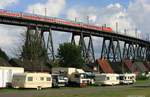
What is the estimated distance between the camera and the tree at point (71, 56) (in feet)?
438

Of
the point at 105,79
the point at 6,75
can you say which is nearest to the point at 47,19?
the point at 105,79

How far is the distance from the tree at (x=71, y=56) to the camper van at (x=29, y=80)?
2476 inches

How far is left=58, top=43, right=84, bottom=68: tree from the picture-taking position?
134m

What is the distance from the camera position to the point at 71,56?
136m

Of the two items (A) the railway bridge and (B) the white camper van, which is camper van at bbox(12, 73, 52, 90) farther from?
(A) the railway bridge

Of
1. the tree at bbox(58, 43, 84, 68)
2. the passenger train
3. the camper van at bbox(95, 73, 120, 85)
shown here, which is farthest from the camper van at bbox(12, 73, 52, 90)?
the tree at bbox(58, 43, 84, 68)

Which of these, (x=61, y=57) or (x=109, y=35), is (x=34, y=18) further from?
(x=109, y=35)

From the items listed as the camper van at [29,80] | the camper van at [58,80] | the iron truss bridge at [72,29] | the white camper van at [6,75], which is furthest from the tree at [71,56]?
the white camper van at [6,75]

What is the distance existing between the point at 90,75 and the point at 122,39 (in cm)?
9940

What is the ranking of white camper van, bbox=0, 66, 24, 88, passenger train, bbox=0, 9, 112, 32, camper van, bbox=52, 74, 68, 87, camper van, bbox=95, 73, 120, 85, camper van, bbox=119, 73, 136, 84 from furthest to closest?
1. passenger train, bbox=0, 9, 112, 32
2. camper van, bbox=119, 73, 136, 84
3. camper van, bbox=95, 73, 120, 85
4. camper van, bbox=52, 74, 68, 87
5. white camper van, bbox=0, 66, 24, 88

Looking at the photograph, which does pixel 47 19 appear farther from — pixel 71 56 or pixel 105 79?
pixel 105 79

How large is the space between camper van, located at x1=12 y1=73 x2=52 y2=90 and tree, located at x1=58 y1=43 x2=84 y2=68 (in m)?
62.9

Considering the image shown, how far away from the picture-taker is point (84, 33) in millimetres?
158750

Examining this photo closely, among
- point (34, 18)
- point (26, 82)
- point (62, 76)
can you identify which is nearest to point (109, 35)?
point (34, 18)
